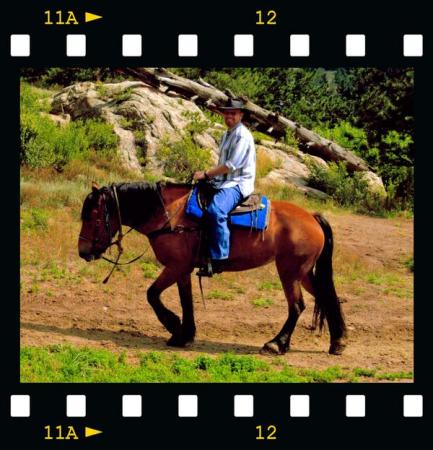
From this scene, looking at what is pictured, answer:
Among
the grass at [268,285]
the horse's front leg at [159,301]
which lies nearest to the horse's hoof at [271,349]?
the horse's front leg at [159,301]

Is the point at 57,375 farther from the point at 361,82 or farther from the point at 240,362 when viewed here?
the point at 361,82

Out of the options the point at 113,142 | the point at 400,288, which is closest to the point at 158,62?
the point at 400,288

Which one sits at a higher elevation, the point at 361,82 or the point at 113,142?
the point at 361,82

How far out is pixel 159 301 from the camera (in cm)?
1124

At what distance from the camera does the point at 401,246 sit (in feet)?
60.4

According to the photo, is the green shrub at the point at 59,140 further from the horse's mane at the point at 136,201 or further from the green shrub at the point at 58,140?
the horse's mane at the point at 136,201

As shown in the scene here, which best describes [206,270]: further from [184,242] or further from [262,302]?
[262,302]

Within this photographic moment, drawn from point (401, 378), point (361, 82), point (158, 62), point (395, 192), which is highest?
point (361, 82)

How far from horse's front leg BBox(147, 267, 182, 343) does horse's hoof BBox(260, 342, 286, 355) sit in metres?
1.18

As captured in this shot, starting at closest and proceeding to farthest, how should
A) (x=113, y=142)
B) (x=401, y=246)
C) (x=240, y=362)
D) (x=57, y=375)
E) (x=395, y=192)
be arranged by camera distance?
(x=57, y=375)
(x=240, y=362)
(x=401, y=246)
(x=113, y=142)
(x=395, y=192)

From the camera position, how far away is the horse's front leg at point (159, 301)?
11109mm

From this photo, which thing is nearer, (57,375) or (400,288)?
(57,375)

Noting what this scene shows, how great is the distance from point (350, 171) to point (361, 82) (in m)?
8.86

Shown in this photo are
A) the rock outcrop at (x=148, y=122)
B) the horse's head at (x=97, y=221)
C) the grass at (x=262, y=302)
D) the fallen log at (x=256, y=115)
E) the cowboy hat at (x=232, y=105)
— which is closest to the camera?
the cowboy hat at (x=232, y=105)
